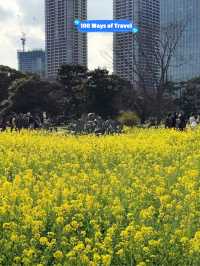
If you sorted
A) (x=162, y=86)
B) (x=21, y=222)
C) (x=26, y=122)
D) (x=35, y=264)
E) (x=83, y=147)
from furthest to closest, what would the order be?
(x=162, y=86)
(x=26, y=122)
(x=83, y=147)
(x=21, y=222)
(x=35, y=264)

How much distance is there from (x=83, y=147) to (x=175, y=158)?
170cm

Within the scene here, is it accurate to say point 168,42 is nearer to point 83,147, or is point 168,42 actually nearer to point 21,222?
point 83,147

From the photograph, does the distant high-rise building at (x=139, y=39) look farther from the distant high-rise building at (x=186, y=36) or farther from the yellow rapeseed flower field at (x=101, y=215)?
the yellow rapeseed flower field at (x=101, y=215)

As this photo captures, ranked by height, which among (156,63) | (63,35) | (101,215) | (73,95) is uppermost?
(63,35)

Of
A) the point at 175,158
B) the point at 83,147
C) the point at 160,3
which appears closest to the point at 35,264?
the point at 175,158

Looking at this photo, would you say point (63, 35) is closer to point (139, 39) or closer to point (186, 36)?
point (186, 36)

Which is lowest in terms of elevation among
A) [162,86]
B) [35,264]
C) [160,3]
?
[35,264]

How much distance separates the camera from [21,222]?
165 inches

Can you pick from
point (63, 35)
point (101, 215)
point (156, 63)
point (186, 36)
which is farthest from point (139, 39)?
point (101, 215)

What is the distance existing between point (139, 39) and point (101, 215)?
4086cm

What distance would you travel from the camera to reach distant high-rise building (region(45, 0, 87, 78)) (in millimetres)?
60375

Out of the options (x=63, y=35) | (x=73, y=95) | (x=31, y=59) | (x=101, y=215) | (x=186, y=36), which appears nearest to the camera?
(x=101, y=215)

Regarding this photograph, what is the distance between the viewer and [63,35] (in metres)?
62.3

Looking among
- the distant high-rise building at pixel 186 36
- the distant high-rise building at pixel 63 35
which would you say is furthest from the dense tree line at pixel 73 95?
the distant high-rise building at pixel 63 35
